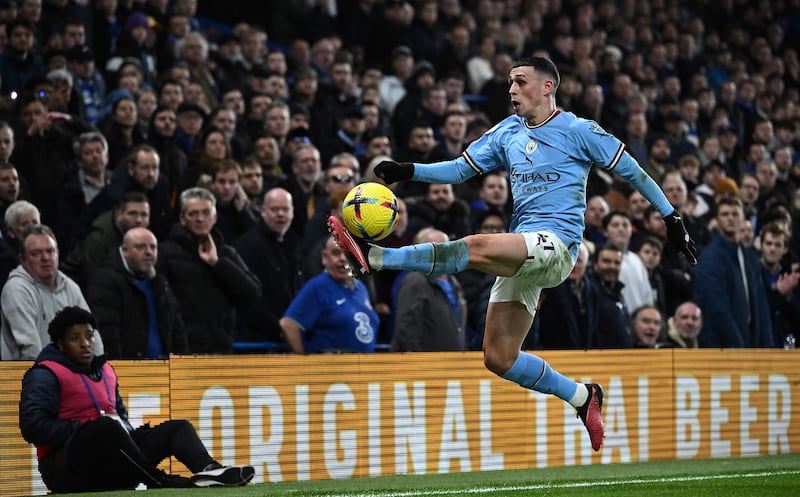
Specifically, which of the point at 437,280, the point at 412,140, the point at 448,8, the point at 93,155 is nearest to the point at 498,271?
the point at 437,280

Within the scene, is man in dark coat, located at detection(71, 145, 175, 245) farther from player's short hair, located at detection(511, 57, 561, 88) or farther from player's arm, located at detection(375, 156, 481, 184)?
player's short hair, located at detection(511, 57, 561, 88)

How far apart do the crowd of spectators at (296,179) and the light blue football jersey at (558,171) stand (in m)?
2.68

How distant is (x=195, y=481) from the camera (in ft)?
28.8

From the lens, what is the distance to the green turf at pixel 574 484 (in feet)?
28.0

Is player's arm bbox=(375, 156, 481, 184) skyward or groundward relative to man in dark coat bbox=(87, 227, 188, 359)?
skyward

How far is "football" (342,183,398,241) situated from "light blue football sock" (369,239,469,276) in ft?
1.18

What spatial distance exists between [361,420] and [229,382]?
119cm

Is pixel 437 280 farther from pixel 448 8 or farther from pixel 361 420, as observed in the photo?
pixel 448 8

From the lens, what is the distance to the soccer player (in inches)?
320

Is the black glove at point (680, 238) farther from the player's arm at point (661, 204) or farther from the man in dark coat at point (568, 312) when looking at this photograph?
the man in dark coat at point (568, 312)

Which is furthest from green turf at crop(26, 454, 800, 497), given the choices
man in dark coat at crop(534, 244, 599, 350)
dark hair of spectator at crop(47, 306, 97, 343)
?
man in dark coat at crop(534, 244, 599, 350)

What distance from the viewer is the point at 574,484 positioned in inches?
364

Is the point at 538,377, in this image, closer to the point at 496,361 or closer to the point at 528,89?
the point at 496,361

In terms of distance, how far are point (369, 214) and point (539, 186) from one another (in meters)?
1.26
